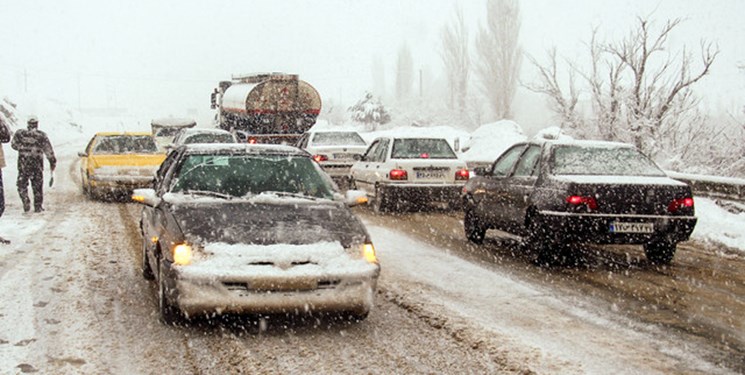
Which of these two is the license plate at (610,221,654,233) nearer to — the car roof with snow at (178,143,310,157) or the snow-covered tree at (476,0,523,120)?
the car roof with snow at (178,143,310,157)

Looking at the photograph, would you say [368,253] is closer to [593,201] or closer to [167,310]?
[167,310]

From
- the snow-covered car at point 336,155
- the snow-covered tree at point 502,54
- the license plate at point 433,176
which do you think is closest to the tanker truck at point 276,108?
the snow-covered car at point 336,155

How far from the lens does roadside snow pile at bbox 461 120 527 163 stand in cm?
3353

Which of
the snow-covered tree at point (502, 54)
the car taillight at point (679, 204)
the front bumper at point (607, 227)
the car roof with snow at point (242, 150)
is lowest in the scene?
the front bumper at point (607, 227)

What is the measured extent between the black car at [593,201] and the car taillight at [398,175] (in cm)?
453

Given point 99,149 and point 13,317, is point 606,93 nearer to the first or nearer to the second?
point 99,149

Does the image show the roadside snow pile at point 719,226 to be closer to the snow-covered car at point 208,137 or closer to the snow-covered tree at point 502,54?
the snow-covered car at point 208,137

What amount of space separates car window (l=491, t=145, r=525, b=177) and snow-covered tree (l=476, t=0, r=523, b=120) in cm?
4580

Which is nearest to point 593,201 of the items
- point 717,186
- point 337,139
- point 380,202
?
point 717,186

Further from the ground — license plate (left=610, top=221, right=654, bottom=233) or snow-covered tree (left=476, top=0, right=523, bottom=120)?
snow-covered tree (left=476, top=0, right=523, bottom=120)

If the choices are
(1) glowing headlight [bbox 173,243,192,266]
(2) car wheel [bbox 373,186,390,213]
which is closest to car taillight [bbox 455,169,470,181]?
(2) car wheel [bbox 373,186,390,213]

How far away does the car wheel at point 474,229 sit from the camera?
10367 millimetres

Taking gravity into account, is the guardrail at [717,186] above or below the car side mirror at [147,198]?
below

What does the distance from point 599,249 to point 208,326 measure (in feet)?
20.1
